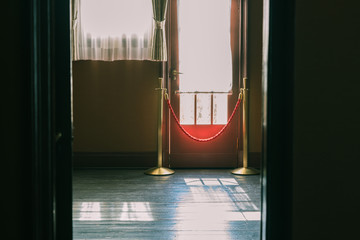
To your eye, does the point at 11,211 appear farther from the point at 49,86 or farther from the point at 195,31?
the point at 195,31

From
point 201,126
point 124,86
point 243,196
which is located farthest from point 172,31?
→ point 243,196

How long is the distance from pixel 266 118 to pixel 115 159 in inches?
137

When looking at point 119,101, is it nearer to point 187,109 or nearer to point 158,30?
point 187,109

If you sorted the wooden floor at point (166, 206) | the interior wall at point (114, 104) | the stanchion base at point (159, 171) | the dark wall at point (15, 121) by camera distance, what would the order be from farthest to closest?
the interior wall at point (114, 104) → the stanchion base at point (159, 171) → the wooden floor at point (166, 206) → the dark wall at point (15, 121)

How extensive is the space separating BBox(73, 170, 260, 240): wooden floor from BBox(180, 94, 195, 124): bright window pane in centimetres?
64

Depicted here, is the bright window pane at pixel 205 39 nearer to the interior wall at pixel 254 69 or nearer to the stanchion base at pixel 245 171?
the interior wall at pixel 254 69

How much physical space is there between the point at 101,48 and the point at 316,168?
3.62 m

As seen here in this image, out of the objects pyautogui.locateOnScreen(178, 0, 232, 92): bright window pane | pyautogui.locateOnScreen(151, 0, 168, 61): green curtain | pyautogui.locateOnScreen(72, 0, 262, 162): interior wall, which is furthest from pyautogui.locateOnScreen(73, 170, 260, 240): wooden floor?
pyautogui.locateOnScreen(151, 0, 168, 61): green curtain

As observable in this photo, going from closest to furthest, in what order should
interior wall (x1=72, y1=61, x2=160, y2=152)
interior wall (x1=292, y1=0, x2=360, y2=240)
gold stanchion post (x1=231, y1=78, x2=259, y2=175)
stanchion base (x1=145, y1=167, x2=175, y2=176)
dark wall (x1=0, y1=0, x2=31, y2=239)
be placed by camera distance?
1. dark wall (x1=0, y1=0, x2=31, y2=239)
2. interior wall (x1=292, y1=0, x2=360, y2=240)
3. stanchion base (x1=145, y1=167, x2=175, y2=176)
4. gold stanchion post (x1=231, y1=78, x2=259, y2=175)
5. interior wall (x1=72, y1=61, x2=160, y2=152)

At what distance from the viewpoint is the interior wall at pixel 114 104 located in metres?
4.73

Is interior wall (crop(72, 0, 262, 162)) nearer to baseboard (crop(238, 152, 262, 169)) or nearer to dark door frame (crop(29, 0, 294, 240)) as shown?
baseboard (crop(238, 152, 262, 169))

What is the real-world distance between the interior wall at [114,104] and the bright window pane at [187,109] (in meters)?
0.32

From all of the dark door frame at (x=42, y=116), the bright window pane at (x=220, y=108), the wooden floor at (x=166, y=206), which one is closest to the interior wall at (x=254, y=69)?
the bright window pane at (x=220, y=108)

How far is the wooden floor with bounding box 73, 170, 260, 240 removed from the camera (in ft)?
7.97
